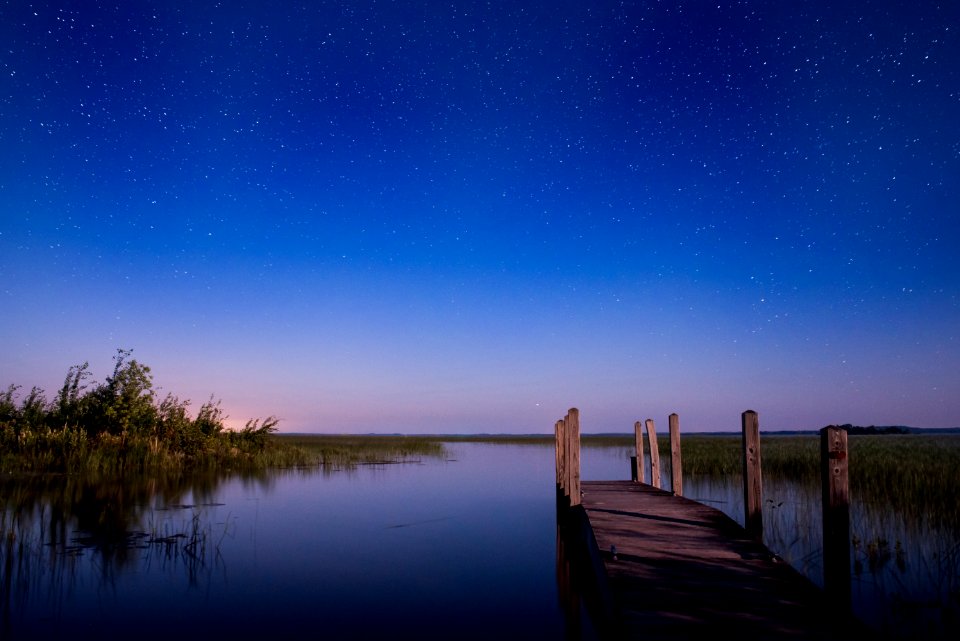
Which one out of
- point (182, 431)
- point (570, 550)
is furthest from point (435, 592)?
point (182, 431)

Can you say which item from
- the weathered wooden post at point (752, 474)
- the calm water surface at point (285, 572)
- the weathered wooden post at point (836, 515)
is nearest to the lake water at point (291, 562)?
the calm water surface at point (285, 572)

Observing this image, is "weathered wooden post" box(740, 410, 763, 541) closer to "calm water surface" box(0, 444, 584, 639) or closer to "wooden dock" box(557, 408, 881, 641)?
"wooden dock" box(557, 408, 881, 641)

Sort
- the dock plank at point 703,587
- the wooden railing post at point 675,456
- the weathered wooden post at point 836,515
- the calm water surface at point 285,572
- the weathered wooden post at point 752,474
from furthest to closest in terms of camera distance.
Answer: the wooden railing post at point 675,456, the weathered wooden post at point 752,474, the calm water surface at point 285,572, the weathered wooden post at point 836,515, the dock plank at point 703,587

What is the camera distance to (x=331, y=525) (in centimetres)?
1739

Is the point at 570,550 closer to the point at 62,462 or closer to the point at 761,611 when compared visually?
the point at 761,611

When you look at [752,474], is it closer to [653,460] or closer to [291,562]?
[653,460]

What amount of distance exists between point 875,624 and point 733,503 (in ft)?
30.9

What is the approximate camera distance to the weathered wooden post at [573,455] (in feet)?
47.2

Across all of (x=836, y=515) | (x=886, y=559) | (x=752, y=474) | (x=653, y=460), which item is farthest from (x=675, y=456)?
(x=836, y=515)

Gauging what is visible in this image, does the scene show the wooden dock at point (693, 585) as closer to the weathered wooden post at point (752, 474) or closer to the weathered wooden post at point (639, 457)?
the weathered wooden post at point (752, 474)

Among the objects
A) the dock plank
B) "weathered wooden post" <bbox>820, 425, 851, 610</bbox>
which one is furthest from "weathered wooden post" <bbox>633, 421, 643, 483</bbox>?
"weathered wooden post" <bbox>820, 425, 851, 610</bbox>

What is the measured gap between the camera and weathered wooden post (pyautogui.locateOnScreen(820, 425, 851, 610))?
260 inches

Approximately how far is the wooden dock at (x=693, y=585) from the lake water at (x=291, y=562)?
1482 millimetres

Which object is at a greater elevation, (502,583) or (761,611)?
(761,611)
